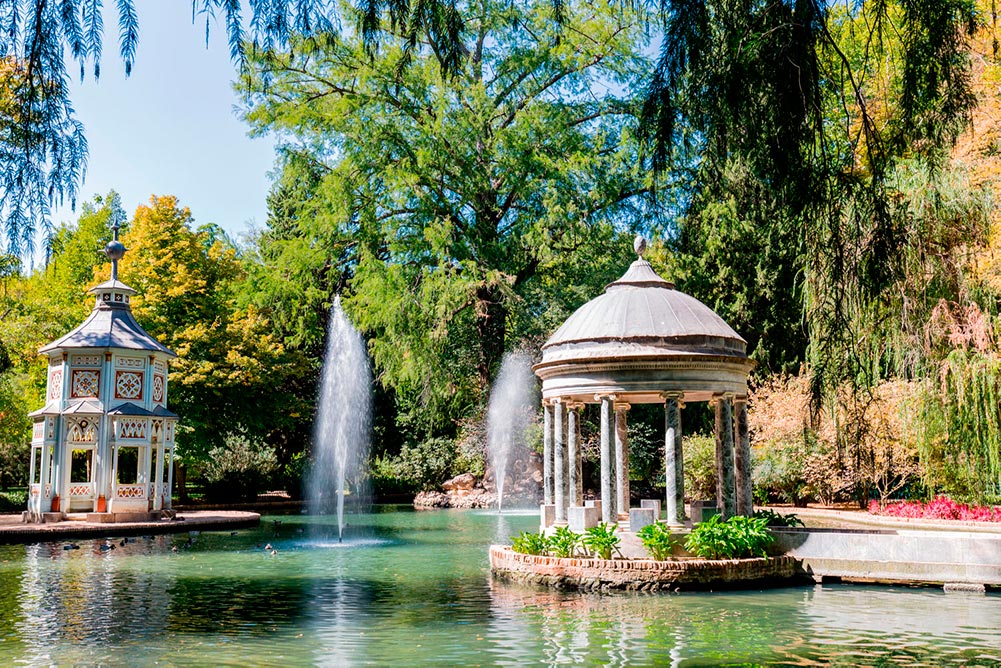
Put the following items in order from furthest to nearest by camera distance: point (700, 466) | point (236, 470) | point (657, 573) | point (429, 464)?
point (429, 464) < point (236, 470) < point (700, 466) < point (657, 573)

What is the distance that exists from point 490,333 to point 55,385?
1565 cm

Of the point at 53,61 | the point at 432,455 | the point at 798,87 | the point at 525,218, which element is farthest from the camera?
the point at 432,455

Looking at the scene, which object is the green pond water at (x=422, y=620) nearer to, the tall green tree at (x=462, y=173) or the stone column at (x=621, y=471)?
the stone column at (x=621, y=471)

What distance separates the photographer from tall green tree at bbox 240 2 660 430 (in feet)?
106

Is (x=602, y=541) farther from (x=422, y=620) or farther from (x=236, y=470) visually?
(x=236, y=470)

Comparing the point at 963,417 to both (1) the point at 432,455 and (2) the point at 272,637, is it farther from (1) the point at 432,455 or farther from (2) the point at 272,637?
(1) the point at 432,455

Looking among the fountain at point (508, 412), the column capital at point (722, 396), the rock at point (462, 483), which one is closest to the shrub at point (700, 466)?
the fountain at point (508, 412)

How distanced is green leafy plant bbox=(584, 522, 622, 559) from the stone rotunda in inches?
31.9

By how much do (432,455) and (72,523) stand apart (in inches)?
783

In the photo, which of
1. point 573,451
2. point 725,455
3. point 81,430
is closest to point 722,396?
point 725,455

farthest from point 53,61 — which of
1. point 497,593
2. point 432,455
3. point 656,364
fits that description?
point 432,455

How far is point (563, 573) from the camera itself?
1394 cm

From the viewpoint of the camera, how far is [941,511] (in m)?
22.3

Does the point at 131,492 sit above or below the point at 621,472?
below
